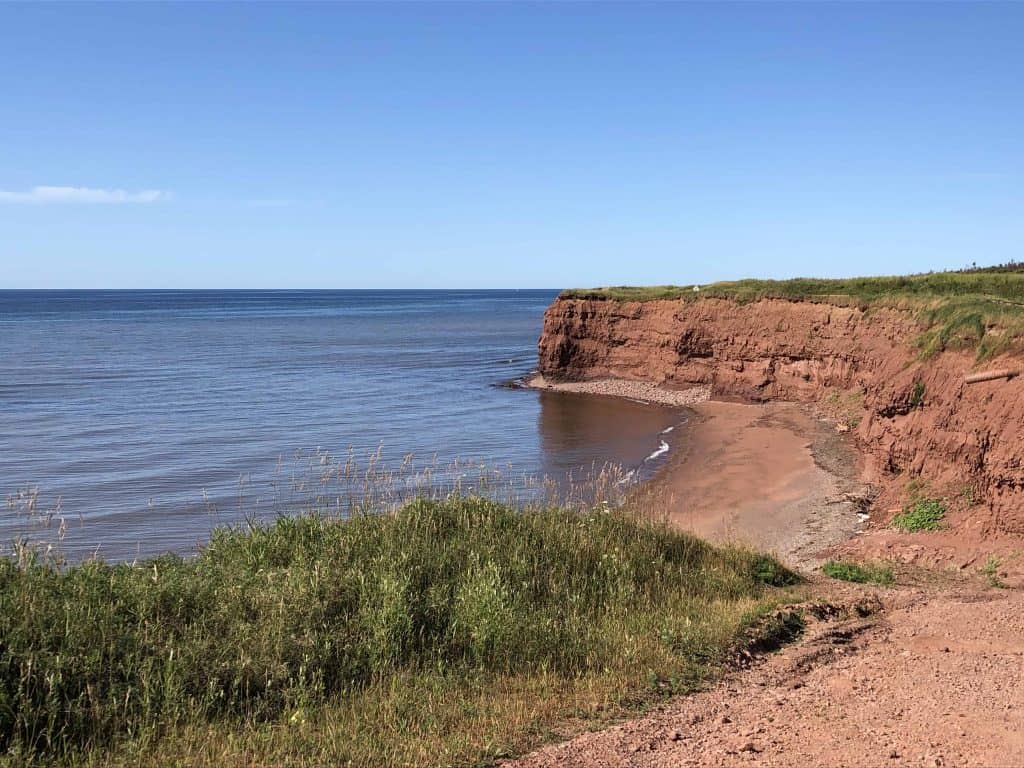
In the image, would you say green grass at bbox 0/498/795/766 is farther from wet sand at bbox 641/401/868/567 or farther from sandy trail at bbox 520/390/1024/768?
wet sand at bbox 641/401/868/567

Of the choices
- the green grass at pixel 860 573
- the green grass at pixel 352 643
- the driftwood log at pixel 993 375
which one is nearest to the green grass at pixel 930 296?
the driftwood log at pixel 993 375

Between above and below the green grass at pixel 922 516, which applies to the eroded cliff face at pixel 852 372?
above

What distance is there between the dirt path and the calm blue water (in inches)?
307

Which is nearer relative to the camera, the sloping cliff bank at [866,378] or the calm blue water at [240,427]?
the sloping cliff bank at [866,378]

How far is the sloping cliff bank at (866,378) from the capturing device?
1502cm

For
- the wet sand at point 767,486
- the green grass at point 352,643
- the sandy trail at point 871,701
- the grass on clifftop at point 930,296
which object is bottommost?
the wet sand at point 767,486

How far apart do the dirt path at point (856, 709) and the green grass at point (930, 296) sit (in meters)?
10.6

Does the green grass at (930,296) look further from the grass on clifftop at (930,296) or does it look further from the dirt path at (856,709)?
the dirt path at (856,709)

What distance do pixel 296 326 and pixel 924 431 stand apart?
323ft

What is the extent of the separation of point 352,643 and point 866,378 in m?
28.8

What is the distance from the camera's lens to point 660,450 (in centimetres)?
2944

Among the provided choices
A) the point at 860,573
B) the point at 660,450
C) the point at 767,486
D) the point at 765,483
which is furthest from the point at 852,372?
the point at 860,573


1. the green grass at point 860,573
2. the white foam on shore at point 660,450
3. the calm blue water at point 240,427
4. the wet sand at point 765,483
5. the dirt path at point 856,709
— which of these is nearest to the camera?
the dirt path at point 856,709

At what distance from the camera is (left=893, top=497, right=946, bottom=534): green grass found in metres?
16.0
